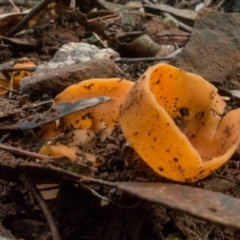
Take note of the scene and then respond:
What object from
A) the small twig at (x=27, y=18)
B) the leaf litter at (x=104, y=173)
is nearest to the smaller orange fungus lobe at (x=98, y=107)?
the leaf litter at (x=104, y=173)

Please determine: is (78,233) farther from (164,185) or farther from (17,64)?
(17,64)

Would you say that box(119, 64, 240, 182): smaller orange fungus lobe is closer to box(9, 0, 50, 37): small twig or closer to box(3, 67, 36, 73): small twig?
box(3, 67, 36, 73): small twig

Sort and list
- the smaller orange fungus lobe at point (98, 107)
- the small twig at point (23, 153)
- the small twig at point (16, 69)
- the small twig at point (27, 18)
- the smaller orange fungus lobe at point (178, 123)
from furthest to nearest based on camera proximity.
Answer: the small twig at point (27, 18) < the small twig at point (16, 69) < the smaller orange fungus lobe at point (98, 107) < the small twig at point (23, 153) < the smaller orange fungus lobe at point (178, 123)

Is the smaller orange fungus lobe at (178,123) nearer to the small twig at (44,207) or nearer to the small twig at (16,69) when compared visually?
the small twig at (44,207)

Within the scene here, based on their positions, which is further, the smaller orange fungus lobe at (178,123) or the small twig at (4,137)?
the small twig at (4,137)

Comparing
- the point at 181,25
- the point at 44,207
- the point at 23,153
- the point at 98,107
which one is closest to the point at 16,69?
the point at 98,107
